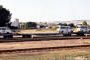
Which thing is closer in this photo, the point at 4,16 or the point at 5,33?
the point at 5,33

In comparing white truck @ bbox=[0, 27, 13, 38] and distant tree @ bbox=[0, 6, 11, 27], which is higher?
distant tree @ bbox=[0, 6, 11, 27]

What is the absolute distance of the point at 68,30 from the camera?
50531 mm

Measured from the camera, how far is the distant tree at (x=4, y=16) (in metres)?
80.8

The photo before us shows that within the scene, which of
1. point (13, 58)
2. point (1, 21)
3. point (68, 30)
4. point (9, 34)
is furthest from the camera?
point (1, 21)

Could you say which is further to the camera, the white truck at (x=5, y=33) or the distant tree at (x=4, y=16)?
the distant tree at (x=4, y=16)

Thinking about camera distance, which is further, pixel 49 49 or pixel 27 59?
pixel 49 49

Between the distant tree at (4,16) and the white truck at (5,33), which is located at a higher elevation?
the distant tree at (4,16)

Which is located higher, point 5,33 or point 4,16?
point 4,16

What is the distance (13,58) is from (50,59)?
2.83m

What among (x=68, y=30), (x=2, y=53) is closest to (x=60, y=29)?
(x=68, y=30)

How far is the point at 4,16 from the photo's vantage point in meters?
82.9

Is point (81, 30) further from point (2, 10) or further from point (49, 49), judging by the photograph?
point (2, 10)

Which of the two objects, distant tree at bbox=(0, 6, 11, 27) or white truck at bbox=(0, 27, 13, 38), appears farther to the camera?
distant tree at bbox=(0, 6, 11, 27)

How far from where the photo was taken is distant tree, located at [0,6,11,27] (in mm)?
80850
